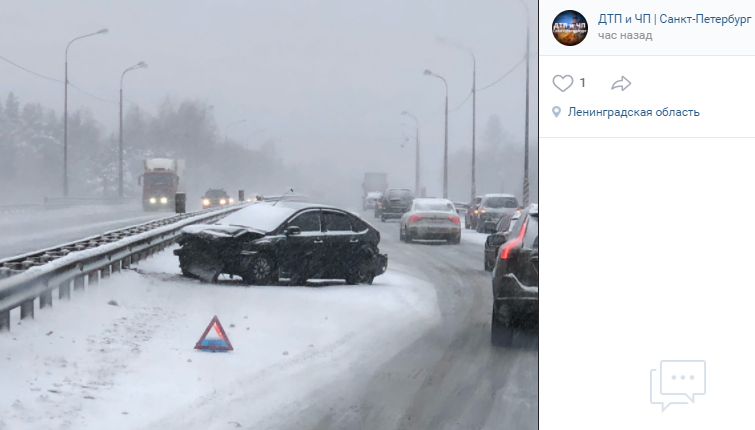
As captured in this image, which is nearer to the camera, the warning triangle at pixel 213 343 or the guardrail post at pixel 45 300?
the warning triangle at pixel 213 343

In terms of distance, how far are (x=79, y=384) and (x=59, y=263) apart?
11.4ft

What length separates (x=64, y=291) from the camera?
10672mm

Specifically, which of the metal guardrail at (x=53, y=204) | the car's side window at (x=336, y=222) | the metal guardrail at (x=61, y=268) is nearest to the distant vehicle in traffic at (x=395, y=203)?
the metal guardrail at (x=53, y=204)

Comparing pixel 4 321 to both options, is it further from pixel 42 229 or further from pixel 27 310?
pixel 42 229

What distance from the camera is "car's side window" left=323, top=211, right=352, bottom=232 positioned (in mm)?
15306

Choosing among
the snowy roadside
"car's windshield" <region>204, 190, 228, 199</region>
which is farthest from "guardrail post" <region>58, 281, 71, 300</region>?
"car's windshield" <region>204, 190, 228, 199</region>

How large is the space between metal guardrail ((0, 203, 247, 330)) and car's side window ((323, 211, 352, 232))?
3.00 metres

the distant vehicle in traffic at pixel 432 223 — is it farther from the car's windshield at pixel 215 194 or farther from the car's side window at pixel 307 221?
the car's windshield at pixel 215 194
